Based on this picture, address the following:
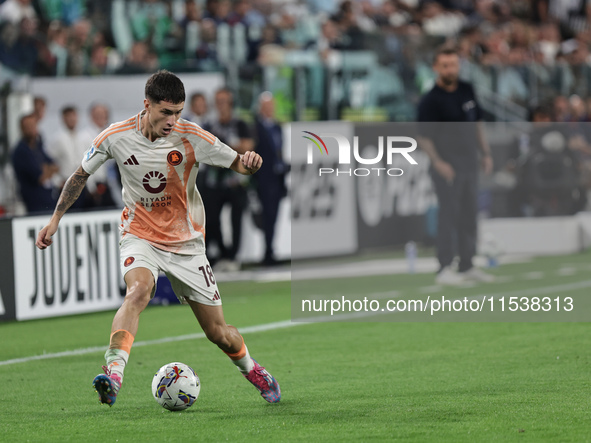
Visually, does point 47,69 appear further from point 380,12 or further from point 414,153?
point 380,12

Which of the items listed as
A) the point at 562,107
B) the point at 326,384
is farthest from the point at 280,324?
the point at 562,107

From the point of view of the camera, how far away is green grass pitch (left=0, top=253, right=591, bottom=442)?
5.85m

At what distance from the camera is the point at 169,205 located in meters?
6.46

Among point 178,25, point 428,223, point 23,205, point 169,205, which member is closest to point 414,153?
point 428,223

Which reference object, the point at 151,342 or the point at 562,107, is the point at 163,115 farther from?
the point at 562,107

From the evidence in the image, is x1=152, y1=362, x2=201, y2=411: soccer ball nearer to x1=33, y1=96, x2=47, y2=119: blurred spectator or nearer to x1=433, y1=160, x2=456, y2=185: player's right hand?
x1=433, y1=160, x2=456, y2=185: player's right hand

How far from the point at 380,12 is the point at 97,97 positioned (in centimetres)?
897

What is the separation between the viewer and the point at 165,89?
596cm

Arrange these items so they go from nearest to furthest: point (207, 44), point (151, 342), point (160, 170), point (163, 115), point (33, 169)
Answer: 1. point (163, 115)
2. point (160, 170)
3. point (151, 342)
4. point (33, 169)
5. point (207, 44)

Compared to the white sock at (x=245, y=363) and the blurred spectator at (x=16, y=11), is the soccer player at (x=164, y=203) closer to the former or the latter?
the white sock at (x=245, y=363)

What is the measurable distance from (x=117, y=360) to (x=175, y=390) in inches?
29.5

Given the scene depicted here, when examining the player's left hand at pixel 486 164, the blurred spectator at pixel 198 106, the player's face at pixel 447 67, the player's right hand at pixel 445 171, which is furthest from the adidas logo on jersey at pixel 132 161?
the blurred spectator at pixel 198 106

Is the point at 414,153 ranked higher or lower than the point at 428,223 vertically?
higher

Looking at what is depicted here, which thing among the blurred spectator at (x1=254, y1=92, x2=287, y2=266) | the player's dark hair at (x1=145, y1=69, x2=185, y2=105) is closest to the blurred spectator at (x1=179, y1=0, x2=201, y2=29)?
the blurred spectator at (x1=254, y1=92, x2=287, y2=266)
